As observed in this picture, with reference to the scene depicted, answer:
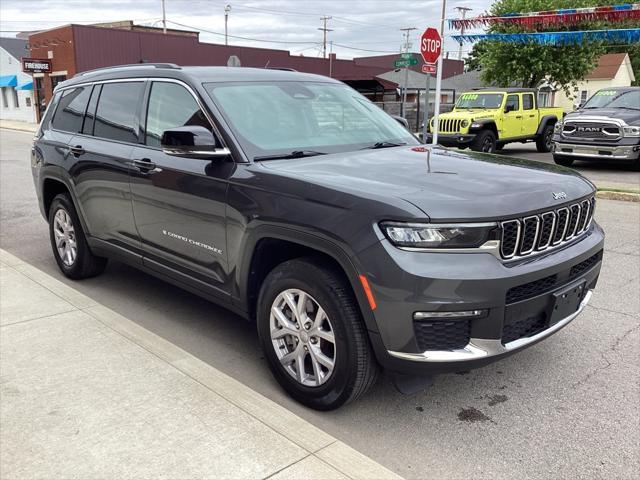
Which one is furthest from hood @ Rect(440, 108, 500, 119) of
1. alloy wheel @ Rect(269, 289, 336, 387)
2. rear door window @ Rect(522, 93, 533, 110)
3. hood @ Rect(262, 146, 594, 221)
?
alloy wheel @ Rect(269, 289, 336, 387)

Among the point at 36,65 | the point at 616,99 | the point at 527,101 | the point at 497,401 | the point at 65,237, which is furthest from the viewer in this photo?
the point at 36,65

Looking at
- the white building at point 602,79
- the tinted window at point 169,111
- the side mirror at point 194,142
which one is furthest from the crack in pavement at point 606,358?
the white building at point 602,79

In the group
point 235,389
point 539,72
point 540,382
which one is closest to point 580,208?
point 540,382

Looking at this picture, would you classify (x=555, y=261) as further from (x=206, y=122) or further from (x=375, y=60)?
(x=375, y=60)

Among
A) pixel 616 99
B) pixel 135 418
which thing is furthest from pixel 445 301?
pixel 616 99

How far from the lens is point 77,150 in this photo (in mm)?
5090

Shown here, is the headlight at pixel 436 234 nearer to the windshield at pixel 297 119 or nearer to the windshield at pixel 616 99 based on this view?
the windshield at pixel 297 119

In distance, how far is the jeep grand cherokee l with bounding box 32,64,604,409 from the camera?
9.08ft

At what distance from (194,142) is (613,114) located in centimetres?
1279

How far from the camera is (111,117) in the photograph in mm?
4809

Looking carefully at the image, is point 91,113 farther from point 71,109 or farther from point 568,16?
point 568,16

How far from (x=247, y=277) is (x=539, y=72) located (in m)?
25.9

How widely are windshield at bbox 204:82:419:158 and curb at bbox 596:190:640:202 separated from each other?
686cm

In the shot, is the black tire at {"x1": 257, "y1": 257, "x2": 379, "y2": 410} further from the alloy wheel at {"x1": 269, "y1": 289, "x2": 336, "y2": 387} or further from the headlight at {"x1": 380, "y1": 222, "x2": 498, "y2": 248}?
the headlight at {"x1": 380, "y1": 222, "x2": 498, "y2": 248}
